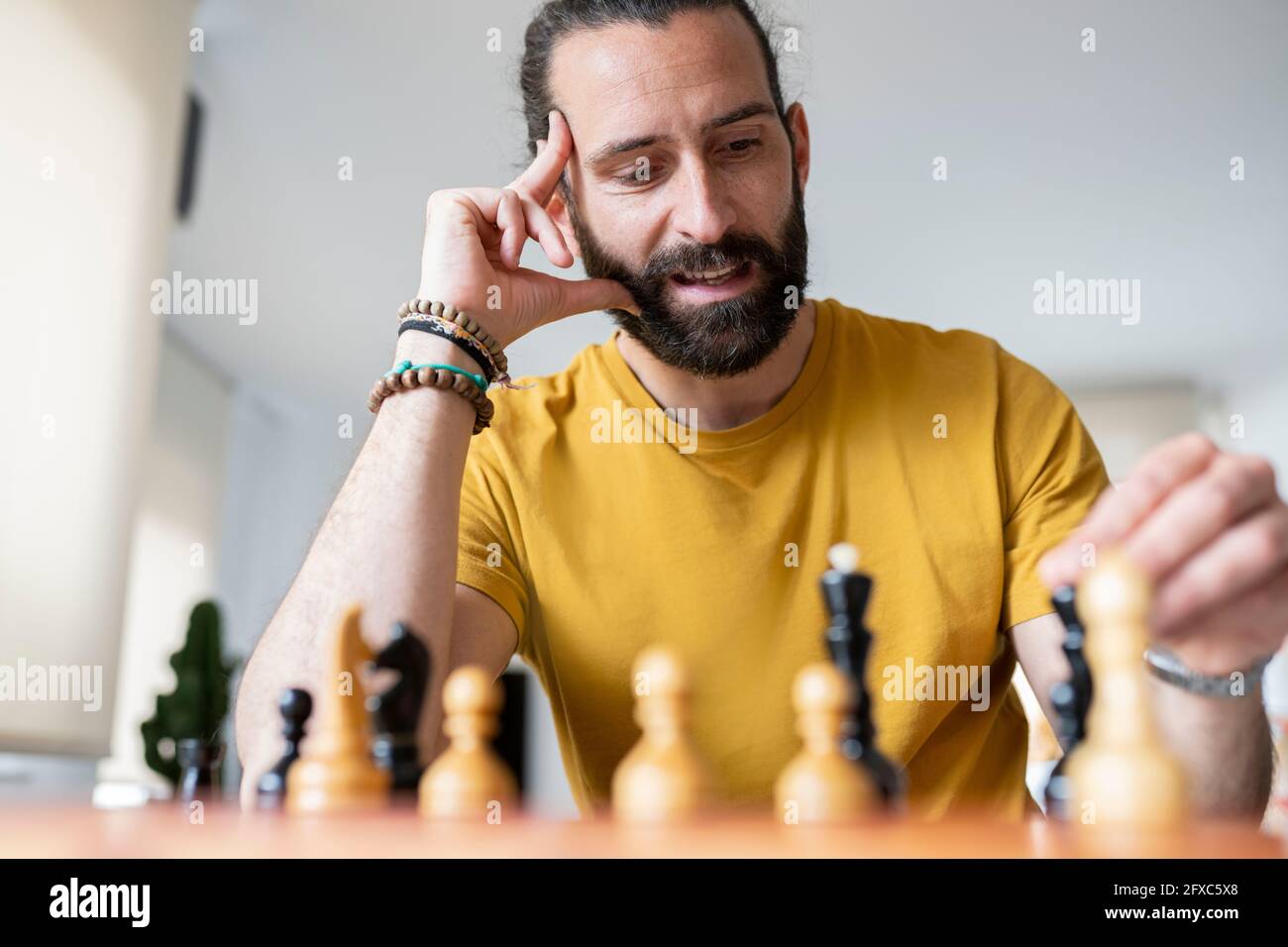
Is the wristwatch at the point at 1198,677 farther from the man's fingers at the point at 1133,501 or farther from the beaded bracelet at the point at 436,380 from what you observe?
the beaded bracelet at the point at 436,380

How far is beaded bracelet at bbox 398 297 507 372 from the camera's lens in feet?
4.13

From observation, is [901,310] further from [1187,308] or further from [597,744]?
[597,744]

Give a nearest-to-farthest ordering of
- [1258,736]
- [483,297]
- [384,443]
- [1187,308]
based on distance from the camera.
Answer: [1258,736], [384,443], [483,297], [1187,308]

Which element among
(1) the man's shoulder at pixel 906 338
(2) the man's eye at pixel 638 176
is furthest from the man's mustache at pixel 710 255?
(1) the man's shoulder at pixel 906 338

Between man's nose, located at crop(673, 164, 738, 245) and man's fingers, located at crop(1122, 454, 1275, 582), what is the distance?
93 centimetres

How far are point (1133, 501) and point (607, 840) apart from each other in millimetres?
384

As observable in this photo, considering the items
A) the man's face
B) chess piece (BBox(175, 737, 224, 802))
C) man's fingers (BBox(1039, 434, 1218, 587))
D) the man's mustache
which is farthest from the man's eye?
man's fingers (BBox(1039, 434, 1218, 587))

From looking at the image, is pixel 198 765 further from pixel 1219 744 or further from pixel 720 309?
pixel 1219 744

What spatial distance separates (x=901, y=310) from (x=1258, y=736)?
5622 mm

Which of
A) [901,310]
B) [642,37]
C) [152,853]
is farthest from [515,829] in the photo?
[901,310]

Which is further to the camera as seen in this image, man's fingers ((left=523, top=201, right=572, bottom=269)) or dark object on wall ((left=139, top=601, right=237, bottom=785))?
dark object on wall ((left=139, top=601, right=237, bottom=785))

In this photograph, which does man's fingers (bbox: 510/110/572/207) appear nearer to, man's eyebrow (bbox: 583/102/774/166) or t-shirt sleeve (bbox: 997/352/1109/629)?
man's eyebrow (bbox: 583/102/774/166)

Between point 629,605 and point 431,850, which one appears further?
point 629,605
